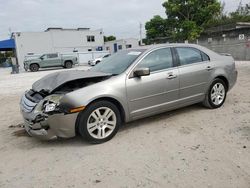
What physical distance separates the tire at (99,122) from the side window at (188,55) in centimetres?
176

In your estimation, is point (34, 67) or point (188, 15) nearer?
point (34, 67)

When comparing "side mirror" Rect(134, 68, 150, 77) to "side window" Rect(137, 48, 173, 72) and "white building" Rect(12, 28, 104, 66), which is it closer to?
"side window" Rect(137, 48, 173, 72)

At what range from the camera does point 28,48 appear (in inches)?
1545

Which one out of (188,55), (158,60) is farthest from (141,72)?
(188,55)

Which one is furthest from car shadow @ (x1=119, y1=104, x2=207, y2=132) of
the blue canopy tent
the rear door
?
the blue canopy tent

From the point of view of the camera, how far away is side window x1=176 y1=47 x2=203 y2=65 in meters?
4.87

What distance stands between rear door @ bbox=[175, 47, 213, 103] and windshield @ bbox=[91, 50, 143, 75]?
35.3 inches

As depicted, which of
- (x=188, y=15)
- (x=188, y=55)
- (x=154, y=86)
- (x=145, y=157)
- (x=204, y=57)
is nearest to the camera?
(x=145, y=157)

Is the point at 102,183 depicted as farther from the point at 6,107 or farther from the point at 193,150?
the point at 6,107

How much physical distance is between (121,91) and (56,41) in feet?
132

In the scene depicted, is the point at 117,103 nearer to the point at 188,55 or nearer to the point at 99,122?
the point at 99,122

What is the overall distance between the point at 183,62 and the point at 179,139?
165cm

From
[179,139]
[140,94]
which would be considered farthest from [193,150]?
[140,94]

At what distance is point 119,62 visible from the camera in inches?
184
